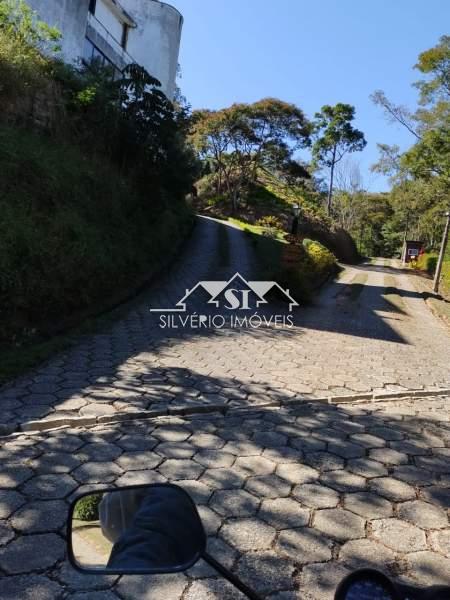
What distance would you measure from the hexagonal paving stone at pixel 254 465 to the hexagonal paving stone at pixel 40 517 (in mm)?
1306

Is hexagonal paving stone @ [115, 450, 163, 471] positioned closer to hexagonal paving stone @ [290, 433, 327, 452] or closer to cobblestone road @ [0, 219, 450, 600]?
cobblestone road @ [0, 219, 450, 600]

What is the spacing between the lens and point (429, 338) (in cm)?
1013

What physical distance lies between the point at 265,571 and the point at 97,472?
1.43m

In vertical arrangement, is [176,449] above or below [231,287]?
below

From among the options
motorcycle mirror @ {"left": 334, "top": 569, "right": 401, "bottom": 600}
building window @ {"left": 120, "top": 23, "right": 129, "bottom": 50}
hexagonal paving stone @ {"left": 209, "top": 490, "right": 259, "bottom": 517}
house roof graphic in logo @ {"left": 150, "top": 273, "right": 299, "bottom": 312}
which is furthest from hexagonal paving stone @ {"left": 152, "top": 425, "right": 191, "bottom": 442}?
building window @ {"left": 120, "top": 23, "right": 129, "bottom": 50}

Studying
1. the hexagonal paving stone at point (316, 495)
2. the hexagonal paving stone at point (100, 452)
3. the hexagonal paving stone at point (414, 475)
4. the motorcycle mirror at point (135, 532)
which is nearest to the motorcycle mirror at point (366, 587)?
the motorcycle mirror at point (135, 532)

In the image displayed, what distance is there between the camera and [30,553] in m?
2.28

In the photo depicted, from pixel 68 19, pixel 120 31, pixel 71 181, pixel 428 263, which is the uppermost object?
pixel 120 31

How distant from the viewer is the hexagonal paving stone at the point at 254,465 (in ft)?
10.8

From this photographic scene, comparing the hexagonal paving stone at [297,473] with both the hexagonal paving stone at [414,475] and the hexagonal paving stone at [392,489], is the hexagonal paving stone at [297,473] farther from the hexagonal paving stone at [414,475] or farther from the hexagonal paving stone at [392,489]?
the hexagonal paving stone at [414,475]

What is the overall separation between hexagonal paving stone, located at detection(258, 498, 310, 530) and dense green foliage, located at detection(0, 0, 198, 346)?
438cm

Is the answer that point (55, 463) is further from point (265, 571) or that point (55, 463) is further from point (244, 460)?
point (265, 571)

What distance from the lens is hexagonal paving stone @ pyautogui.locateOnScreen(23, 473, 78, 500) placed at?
2.78m

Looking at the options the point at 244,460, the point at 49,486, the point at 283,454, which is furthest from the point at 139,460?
the point at 283,454
